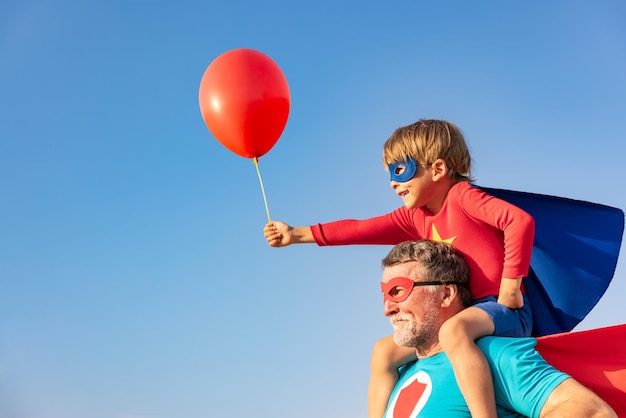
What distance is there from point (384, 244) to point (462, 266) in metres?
0.92

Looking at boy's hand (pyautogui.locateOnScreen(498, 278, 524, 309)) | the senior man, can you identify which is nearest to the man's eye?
the senior man

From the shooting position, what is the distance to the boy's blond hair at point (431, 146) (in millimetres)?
5086

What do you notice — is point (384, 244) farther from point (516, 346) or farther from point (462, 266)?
point (516, 346)

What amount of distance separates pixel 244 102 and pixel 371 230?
1535mm

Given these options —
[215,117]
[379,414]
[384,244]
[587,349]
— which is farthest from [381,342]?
[215,117]

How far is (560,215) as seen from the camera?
522 cm

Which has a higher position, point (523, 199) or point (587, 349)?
point (523, 199)

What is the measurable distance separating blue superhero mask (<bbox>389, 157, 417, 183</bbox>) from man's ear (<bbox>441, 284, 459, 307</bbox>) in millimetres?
806

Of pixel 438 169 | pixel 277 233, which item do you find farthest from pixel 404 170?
pixel 277 233

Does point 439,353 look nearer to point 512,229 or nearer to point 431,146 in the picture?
point 512,229

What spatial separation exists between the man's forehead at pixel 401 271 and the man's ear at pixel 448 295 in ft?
0.73

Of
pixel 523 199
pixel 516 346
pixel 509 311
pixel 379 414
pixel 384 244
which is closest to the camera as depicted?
pixel 516 346

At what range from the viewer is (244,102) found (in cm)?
607

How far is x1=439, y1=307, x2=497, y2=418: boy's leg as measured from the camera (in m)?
4.11
